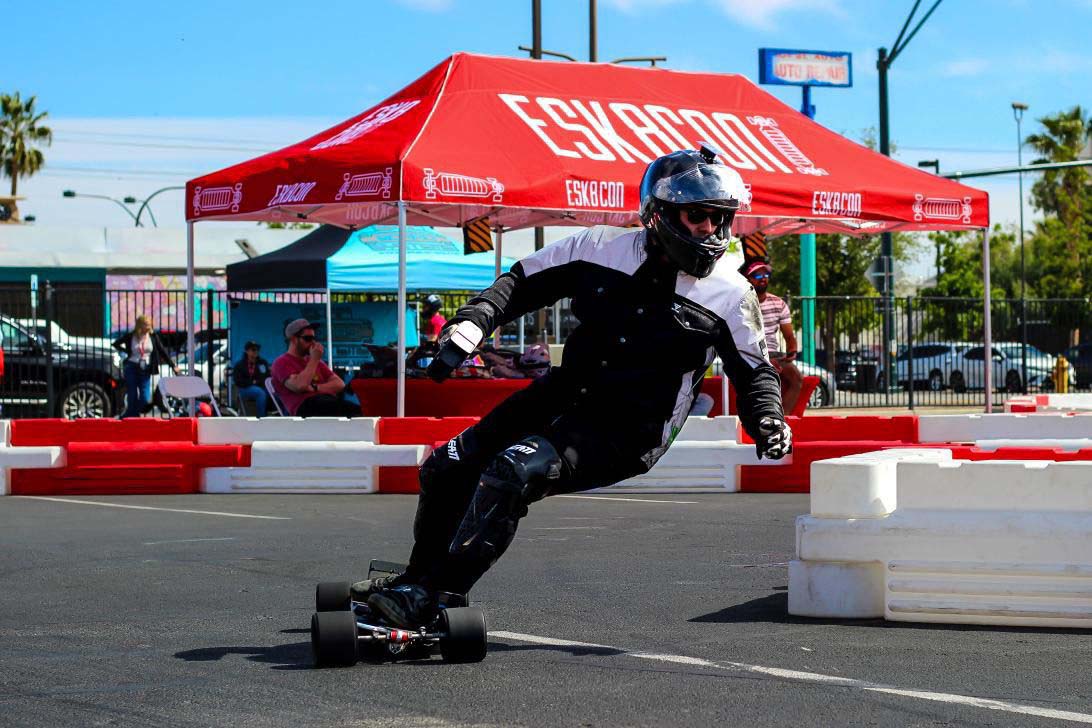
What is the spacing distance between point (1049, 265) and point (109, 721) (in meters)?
59.7

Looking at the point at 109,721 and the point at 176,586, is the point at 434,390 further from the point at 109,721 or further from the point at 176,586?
the point at 109,721

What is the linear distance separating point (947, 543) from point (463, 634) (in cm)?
191

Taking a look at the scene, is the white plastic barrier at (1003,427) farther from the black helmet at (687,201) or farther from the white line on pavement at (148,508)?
the black helmet at (687,201)

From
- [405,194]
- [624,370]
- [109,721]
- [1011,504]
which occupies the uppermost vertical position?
[405,194]

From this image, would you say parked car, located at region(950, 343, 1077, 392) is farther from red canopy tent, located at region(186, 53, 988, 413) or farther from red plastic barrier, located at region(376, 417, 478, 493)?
red plastic barrier, located at region(376, 417, 478, 493)

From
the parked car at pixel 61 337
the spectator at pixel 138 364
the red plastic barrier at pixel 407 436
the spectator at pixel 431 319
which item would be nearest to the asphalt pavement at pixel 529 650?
the red plastic barrier at pixel 407 436

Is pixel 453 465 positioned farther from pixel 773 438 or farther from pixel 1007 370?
pixel 1007 370

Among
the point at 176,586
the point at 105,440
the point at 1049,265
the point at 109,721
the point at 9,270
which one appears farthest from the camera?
the point at 1049,265

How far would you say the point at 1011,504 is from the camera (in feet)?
18.5

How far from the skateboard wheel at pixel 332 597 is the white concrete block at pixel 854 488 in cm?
177

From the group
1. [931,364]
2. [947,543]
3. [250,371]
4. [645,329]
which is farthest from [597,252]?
[931,364]

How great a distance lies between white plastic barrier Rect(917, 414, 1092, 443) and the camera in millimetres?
10758

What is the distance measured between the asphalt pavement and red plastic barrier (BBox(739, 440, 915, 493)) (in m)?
3.13

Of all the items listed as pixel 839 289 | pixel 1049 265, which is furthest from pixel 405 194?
pixel 1049 265
